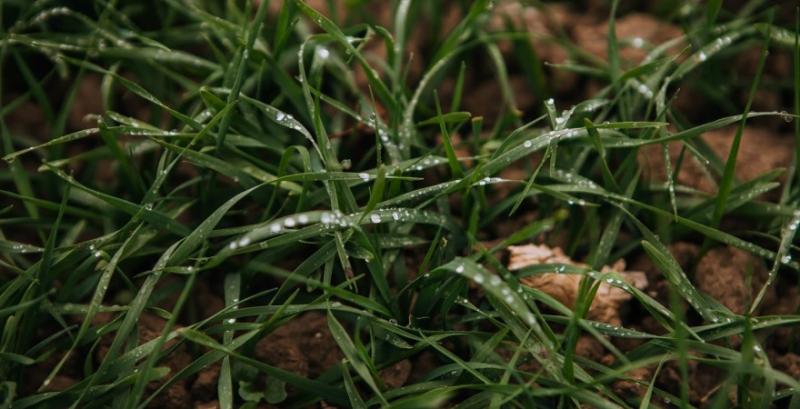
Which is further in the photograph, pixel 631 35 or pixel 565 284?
pixel 631 35

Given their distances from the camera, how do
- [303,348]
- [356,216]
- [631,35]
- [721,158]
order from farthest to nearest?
[631,35]
[721,158]
[303,348]
[356,216]

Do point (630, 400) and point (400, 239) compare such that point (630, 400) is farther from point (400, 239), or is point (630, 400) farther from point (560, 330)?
point (400, 239)

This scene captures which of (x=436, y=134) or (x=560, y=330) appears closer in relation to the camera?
(x=560, y=330)

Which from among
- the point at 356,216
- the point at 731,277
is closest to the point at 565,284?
the point at 731,277

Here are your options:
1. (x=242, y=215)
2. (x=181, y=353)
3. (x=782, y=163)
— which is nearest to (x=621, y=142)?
(x=782, y=163)

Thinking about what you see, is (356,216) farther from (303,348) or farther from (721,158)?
(721,158)

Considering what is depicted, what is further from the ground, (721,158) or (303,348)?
(721,158)

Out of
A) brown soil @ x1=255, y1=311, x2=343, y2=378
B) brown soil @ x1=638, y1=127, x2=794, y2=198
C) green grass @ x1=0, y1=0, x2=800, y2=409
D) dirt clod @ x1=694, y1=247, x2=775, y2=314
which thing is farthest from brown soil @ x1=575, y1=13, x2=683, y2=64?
brown soil @ x1=255, y1=311, x2=343, y2=378

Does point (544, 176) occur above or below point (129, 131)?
below
